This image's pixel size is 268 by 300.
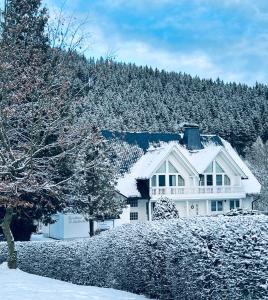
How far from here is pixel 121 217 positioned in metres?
37.4

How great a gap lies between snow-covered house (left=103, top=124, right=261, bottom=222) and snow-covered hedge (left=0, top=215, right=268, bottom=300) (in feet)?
84.0

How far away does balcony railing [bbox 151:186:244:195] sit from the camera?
4094cm

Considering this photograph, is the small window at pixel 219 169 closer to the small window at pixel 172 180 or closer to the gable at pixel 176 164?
the gable at pixel 176 164

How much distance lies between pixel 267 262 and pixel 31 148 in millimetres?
10023

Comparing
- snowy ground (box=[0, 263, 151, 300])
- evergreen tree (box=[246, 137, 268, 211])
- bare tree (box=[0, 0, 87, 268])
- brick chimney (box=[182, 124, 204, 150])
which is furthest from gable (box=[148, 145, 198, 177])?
snowy ground (box=[0, 263, 151, 300])

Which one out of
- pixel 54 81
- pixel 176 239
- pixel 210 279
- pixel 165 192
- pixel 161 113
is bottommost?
pixel 210 279

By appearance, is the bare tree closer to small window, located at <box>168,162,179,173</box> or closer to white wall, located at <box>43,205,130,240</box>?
white wall, located at <box>43,205,130,240</box>

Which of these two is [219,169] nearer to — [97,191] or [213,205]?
[213,205]

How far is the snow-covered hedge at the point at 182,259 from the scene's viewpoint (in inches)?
297

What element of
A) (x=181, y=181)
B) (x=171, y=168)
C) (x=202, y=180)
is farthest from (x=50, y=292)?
(x=202, y=180)

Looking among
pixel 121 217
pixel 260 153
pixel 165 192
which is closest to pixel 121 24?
pixel 121 217

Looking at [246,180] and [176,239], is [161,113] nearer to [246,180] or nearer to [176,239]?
[246,180]

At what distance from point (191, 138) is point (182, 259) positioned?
130 feet

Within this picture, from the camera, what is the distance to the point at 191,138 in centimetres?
4825
